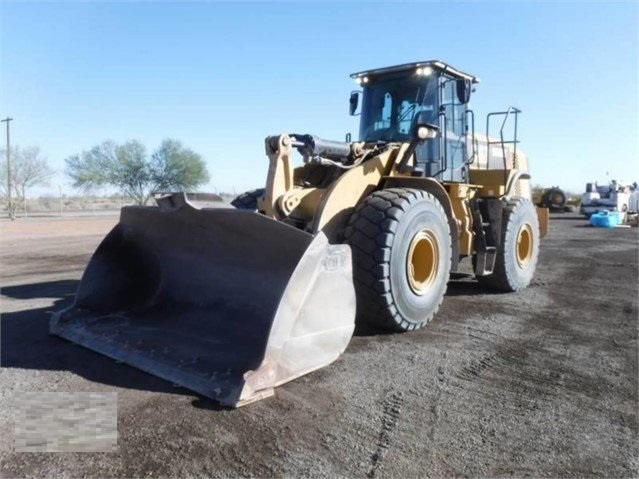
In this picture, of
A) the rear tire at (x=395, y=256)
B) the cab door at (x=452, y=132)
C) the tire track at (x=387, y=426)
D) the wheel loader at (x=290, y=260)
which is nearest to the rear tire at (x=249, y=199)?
the wheel loader at (x=290, y=260)

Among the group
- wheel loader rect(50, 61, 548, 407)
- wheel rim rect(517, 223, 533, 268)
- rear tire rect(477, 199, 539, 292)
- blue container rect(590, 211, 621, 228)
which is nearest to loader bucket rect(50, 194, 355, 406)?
wheel loader rect(50, 61, 548, 407)

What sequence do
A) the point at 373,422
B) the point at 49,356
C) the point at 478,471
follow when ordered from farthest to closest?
1. the point at 49,356
2. the point at 373,422
3. the point at 478,471

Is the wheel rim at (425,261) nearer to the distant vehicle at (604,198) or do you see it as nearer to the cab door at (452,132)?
the cab door at (452,132)

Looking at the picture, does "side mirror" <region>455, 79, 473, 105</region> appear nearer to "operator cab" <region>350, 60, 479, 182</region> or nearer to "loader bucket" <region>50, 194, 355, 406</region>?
"operator cab" <region>350, 60, 479, 182</region>

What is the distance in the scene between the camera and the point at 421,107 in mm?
6156

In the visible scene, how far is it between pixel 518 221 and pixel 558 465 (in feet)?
16.2

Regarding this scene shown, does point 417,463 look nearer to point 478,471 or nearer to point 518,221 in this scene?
point 478,471

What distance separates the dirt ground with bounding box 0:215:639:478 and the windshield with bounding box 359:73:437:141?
223cm

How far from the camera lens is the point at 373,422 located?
10.3 ft

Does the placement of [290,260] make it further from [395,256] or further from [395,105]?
[395,105]

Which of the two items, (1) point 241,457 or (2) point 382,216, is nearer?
(1) point 241,457

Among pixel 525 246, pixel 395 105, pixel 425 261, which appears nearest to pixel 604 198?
pixel 525 246

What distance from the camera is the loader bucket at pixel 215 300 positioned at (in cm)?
354

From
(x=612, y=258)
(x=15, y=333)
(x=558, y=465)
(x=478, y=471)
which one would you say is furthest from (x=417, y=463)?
(x=612, y=258)
